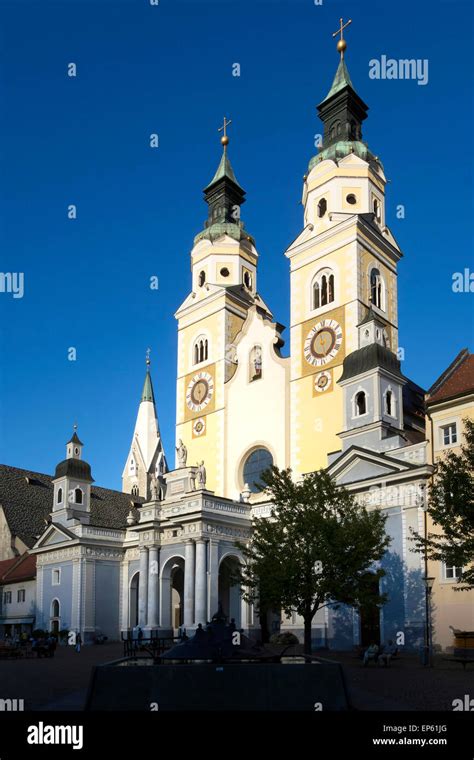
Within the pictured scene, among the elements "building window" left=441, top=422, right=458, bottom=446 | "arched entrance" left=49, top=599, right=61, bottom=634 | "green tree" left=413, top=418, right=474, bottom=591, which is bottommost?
"arched entrance" left=49, top=599, right=61, bottom=634

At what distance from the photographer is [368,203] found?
5006 cm

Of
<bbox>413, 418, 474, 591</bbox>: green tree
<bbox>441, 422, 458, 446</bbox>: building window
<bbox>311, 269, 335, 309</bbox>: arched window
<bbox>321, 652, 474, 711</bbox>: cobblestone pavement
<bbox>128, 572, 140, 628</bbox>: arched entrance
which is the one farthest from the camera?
<bbox>128, 572, 140, 628</bbox>: arched entrance

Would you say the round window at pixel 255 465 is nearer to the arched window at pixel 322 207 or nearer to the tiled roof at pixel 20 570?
the arched window at pixel 322 207

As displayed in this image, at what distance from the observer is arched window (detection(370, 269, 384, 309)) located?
48.5m

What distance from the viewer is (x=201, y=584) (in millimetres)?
43062

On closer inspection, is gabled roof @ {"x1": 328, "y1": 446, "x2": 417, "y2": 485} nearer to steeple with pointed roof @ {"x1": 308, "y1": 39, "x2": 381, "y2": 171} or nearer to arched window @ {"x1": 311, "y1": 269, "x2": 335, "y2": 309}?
arched window @ {"x1": 311, "y1": 269, "x2": 335, "y2": 309}

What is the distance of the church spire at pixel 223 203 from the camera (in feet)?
198

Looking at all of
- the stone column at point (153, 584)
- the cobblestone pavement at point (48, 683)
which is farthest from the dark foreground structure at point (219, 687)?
the stone column at point (153, 584)

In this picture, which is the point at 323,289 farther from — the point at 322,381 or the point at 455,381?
the point at 455,381

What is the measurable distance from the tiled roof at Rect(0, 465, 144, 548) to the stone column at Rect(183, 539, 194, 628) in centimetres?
2275

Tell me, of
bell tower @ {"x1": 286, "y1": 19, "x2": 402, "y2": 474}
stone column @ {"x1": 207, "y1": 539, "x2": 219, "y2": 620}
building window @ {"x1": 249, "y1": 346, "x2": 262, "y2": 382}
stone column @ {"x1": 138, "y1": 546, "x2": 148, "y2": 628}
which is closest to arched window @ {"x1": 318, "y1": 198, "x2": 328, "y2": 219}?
bell tower @ {"x1": 286, "y1": 19, "x2": 402, "y2": 474}

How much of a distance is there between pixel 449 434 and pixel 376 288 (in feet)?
53.0

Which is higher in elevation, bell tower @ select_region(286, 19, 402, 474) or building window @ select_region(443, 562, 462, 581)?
bell tower @ select_region(286, 19, 402, 474)

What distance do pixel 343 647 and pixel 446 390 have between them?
13.1 metres
